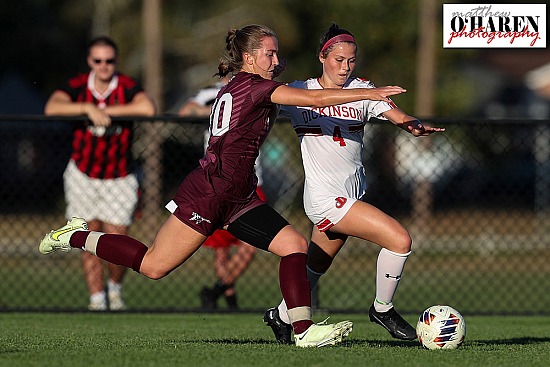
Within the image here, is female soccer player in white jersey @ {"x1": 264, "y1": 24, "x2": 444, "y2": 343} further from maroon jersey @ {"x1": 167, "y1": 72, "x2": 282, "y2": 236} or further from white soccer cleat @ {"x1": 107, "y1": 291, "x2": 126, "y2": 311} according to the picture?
white soccer cleat @ {"x1": 107, "y1": 291, "x2": 126, "y2": 311}

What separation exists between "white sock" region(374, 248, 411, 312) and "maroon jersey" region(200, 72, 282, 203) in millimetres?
1033

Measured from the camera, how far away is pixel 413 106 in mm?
32844

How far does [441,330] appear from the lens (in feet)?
24.5

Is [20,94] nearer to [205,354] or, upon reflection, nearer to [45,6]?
[205,354]

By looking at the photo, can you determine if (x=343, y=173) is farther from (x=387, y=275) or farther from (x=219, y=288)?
(x=219, y=288)

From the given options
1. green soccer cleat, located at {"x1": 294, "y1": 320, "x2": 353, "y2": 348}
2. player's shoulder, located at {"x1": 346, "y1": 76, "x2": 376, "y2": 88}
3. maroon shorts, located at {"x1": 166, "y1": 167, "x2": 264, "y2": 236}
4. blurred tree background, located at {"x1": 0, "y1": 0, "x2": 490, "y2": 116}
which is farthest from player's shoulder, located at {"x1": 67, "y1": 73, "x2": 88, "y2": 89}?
blurred tree background, located at {"x1": 0, "y1": 0, "x2": 490, "y2": 116}

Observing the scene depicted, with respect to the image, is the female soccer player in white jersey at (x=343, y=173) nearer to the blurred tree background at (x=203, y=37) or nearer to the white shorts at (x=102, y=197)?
the white shorts at (x=102, y=197)

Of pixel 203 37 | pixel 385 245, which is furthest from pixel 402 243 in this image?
pixel 203 37

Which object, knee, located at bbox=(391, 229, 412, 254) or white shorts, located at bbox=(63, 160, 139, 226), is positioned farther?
white shorts, located at bbox=(63, 160, 139, 226)

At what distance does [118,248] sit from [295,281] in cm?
120

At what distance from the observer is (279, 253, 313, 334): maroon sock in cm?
730

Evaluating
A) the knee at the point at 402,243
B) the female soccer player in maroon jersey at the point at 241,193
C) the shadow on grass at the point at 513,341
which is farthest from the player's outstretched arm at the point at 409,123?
the shadow on grass at the point at 513,341

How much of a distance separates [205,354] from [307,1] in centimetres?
3108

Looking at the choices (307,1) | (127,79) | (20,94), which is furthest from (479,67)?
Result: (127,79)
